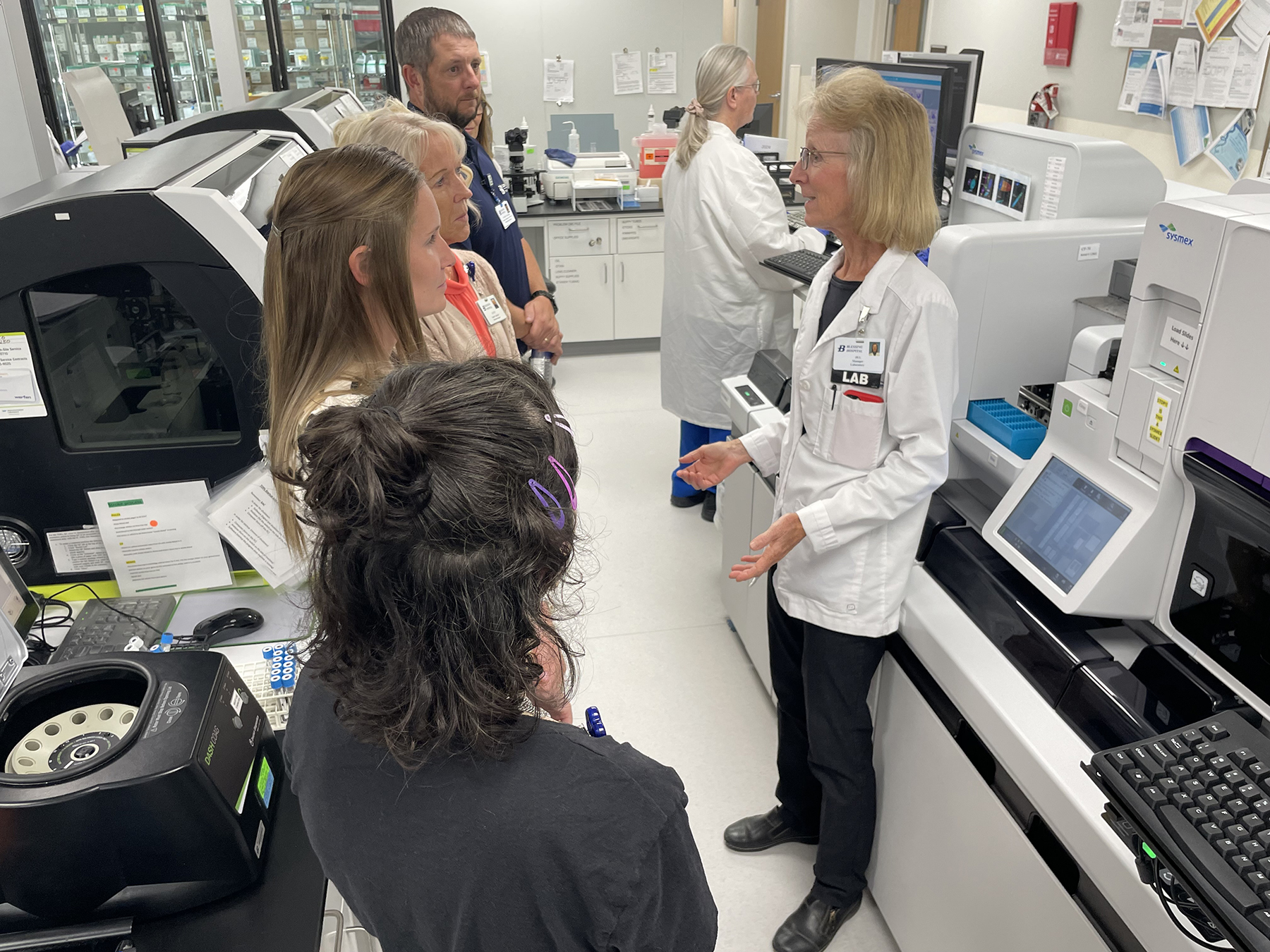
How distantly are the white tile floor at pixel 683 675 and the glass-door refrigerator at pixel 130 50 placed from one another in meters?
4.72

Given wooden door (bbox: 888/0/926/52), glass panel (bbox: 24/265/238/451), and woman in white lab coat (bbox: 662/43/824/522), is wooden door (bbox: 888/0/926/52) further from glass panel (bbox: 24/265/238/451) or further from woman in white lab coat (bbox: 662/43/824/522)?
glass panel (bbox: 24/265/238/451)

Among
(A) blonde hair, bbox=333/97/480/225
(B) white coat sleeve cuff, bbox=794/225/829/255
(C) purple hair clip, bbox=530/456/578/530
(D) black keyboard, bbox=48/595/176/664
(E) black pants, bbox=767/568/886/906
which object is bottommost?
(E) black pants, bbox=767/568/886/906

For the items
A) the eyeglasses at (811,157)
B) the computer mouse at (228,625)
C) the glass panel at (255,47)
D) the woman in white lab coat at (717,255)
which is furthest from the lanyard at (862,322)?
the glass panel at (255,47)

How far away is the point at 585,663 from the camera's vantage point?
2.65m

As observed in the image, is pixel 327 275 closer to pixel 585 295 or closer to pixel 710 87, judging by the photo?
pixel 710 87

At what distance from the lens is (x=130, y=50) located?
632 cm

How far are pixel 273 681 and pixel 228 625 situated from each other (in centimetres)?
20

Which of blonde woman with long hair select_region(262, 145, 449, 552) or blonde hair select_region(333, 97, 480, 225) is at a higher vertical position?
blonde hair select_region(333, 97, 480, 225)

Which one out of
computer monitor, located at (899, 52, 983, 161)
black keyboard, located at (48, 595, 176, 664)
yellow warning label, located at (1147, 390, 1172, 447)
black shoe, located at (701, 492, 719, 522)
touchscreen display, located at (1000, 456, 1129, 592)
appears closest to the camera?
yellow warning label, located at (1147, 390, 1172, 447)

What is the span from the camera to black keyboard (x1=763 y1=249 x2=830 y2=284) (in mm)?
2682

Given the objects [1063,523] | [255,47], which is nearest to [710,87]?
[1063,523]

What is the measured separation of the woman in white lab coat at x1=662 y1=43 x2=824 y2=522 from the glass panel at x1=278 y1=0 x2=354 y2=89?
4490mm

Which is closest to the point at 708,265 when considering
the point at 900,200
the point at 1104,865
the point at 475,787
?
the point at 900,200

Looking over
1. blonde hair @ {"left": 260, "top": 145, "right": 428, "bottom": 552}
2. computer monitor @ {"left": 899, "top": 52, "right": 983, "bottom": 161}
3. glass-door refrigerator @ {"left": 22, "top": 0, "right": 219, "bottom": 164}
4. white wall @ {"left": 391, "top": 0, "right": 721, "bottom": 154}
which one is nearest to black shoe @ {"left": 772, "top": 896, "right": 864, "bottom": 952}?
blonde hair @ {"left": 260, "top": 145, "right": 428, "bottom": 552}
